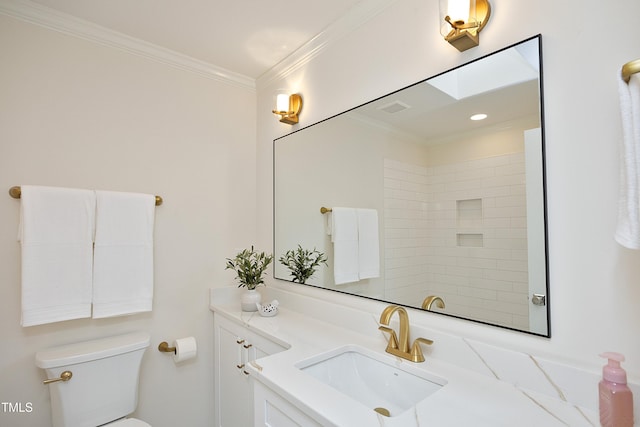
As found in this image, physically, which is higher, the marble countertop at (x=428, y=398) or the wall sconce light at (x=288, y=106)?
the wall sconce light at (x=288, y=106)

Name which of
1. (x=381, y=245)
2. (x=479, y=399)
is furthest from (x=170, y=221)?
(x=479, y=399)

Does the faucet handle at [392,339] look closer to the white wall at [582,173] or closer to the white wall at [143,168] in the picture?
the white wall at [582,173]

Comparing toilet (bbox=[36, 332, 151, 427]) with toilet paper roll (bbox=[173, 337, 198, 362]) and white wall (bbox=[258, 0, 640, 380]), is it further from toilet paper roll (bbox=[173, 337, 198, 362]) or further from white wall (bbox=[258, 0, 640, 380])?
white wall (bbox=[258, 0, 640, 380])

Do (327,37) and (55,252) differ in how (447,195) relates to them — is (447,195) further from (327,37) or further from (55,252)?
(55,252)

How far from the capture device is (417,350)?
1218mm

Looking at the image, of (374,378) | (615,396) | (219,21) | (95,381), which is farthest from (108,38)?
(615,396)

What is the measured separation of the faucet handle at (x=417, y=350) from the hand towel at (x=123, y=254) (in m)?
1.38

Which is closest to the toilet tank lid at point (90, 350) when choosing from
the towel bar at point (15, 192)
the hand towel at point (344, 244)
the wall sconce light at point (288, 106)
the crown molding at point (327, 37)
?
the towel bar at point (15, 192)

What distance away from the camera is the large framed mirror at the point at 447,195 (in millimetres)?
1045

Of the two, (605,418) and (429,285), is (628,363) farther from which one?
(429,285)

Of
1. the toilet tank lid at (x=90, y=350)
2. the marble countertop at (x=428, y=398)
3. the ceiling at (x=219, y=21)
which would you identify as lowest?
the toilet tank lid at (x=90, y=350)

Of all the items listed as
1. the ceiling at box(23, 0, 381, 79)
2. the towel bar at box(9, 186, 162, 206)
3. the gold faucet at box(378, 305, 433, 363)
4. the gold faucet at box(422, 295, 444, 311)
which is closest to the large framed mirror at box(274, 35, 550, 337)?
the gold faucet at box(422, 295, 444, 311)

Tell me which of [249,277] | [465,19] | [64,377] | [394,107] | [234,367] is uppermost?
[465,19]

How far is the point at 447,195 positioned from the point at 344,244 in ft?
2.01
